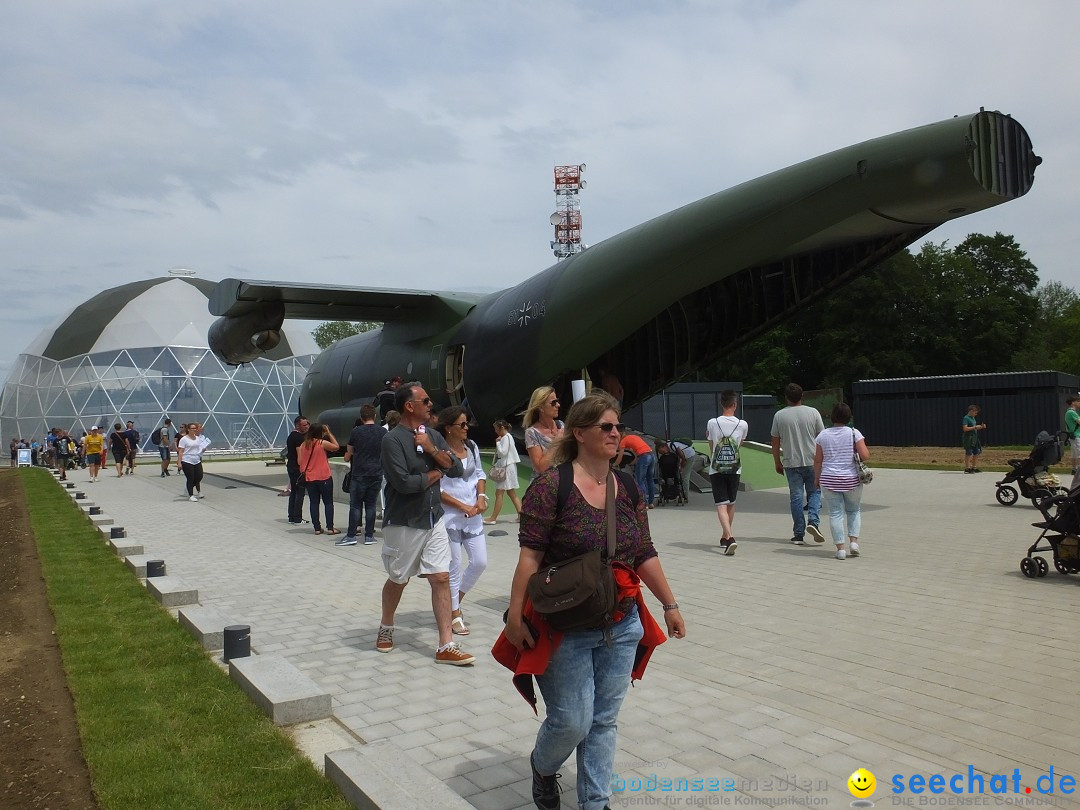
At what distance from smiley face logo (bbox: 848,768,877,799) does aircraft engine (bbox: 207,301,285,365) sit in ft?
50.2

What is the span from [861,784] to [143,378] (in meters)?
49.6

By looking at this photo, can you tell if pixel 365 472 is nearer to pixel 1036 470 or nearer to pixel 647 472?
pixel 647 472

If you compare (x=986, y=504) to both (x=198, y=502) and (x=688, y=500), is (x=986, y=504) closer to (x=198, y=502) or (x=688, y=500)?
(x=688, y=500)

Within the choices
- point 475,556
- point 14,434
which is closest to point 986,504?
point 475,556

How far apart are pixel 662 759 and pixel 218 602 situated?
5294 mm

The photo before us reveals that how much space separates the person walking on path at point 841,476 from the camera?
920cm

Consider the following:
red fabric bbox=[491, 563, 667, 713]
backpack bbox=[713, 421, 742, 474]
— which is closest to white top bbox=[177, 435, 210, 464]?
backpack bbox=[713, 421, 742, 474]

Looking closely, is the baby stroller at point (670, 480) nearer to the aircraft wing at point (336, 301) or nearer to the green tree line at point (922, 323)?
the aircraft wing at point (336, 301)

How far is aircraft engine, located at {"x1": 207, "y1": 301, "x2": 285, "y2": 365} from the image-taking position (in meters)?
17.2

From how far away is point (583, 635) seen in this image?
323 cm

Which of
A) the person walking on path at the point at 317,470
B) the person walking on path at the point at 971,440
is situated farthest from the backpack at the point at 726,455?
the person walking on path at the point at 971,440

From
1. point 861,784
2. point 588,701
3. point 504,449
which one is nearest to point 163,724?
point 588,701

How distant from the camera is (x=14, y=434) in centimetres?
5122

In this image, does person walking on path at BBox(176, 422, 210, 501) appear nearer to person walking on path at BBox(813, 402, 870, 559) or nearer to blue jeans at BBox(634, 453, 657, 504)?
blue jeans at BBox(634, 453, 657, 504)
